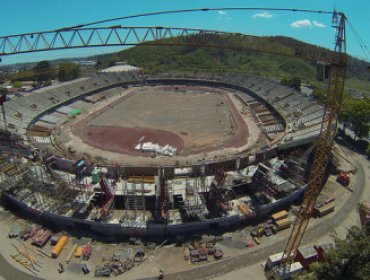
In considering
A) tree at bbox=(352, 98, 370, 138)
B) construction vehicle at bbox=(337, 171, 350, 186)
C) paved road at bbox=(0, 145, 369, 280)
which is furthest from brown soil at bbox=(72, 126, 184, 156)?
tree at bbox=(352, 98, 370, 138)

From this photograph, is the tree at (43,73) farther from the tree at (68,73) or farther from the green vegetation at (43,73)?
the tree at (68,73)

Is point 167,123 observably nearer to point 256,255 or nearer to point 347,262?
point 256,255

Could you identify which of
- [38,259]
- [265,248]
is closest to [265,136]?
[265,248]

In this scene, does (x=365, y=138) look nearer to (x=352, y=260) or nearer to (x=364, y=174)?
→ (x=364, y=174)

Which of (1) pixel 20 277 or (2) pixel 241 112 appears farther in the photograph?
(2) pixel 241 112

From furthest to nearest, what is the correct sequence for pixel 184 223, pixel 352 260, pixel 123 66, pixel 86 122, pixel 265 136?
pixel 123 66
pixel 86 122
pixel 265 136
pixel 184 223
pixel 352 260

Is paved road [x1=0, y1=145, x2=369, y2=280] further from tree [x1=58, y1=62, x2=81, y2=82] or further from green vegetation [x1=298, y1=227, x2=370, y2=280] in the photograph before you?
tree [x1=58, y1=62, x2=81, y2=82]

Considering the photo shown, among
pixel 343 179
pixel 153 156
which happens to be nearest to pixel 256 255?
pixel 343 179
